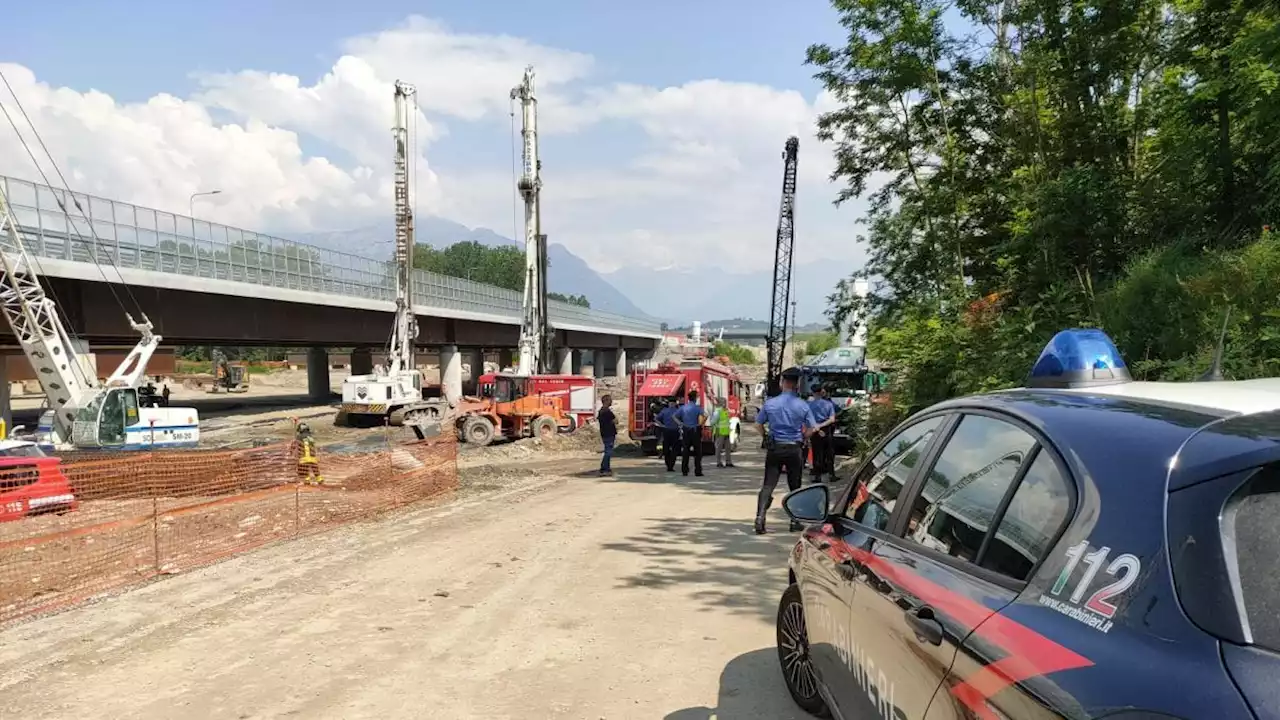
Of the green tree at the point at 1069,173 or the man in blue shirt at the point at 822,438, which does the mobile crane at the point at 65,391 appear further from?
the green tree at the point at 1069,173

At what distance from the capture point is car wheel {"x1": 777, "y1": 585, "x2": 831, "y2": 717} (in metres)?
3.92

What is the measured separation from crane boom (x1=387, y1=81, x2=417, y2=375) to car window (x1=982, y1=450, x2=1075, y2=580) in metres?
32.7

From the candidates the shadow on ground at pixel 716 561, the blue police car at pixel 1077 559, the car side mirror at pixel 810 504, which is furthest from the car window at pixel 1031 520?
the shadow on ground at pixel 716 561

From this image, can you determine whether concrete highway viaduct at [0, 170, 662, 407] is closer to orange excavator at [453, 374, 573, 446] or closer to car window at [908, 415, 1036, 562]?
orange excavator at [453, 374, 573, 446]

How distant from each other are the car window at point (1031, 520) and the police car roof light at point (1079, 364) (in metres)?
0.71

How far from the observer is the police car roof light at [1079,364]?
2.74 meters

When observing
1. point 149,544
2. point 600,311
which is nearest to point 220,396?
point 600,311

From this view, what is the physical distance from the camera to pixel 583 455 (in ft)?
80.4

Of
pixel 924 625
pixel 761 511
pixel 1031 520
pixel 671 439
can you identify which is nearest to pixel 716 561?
pixel 761 511

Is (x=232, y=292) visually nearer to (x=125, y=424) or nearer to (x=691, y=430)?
(x=125, y=424)

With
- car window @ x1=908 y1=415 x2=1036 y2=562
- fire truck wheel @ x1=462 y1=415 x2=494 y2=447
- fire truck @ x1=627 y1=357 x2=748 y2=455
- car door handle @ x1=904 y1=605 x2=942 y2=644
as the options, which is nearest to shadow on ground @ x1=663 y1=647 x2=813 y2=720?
car window @ x1=908 y1=415 x2=1036 y2=562

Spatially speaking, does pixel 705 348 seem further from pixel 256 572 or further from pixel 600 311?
pixel 256 572

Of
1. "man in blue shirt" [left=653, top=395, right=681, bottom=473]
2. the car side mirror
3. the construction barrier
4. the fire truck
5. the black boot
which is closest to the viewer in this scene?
the car side mirror

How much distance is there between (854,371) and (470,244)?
423 ft
